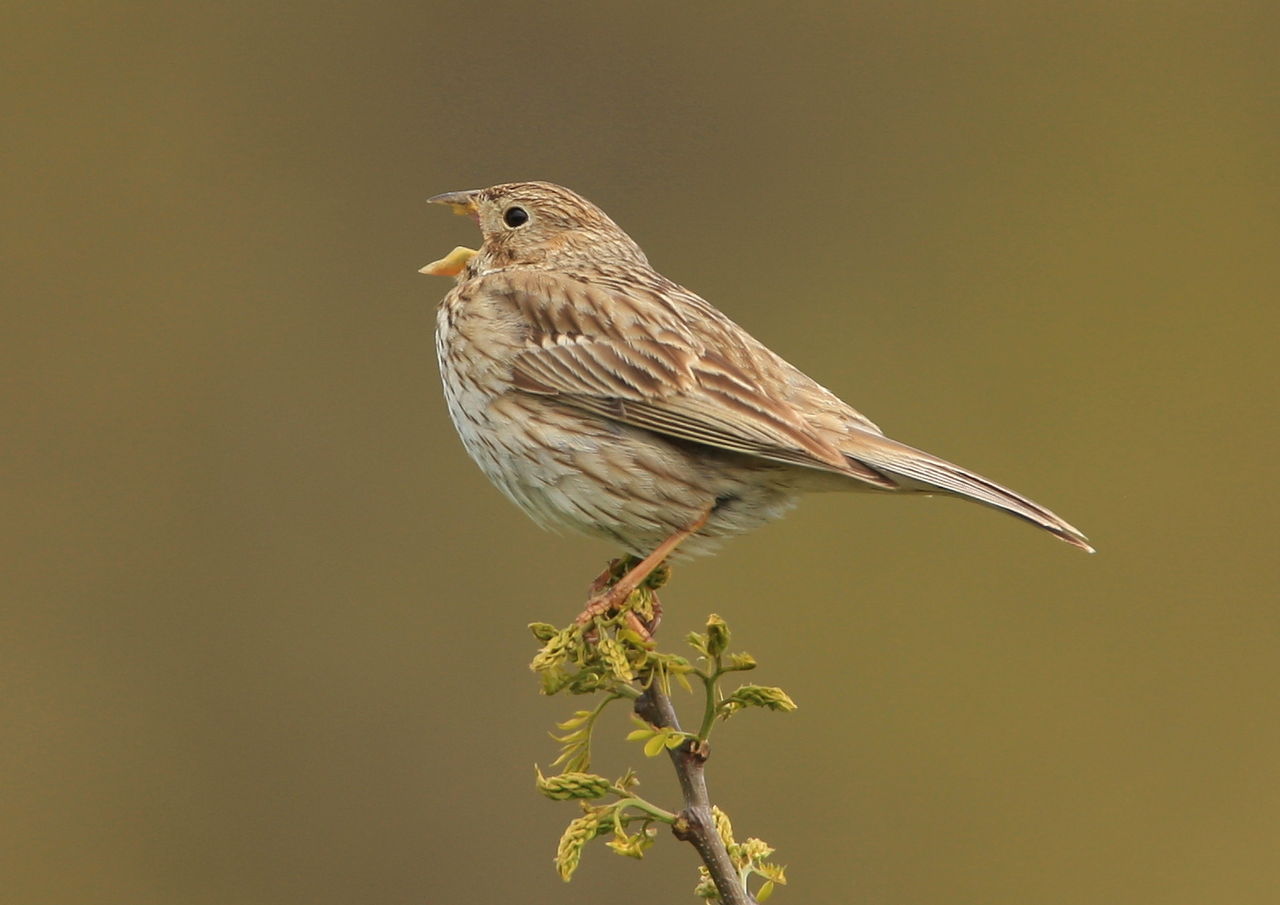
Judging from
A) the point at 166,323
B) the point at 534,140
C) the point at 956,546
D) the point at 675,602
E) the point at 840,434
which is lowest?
the point at 840,434

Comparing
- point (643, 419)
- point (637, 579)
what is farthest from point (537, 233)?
point (637, 579)

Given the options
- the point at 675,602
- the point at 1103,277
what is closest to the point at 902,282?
the point at 1103,277

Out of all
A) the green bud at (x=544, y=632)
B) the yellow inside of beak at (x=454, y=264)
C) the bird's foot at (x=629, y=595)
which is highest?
the yellow inside of beak at (x=454, y=264)

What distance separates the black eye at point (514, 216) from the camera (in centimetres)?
673

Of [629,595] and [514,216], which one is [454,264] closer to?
[514,216]

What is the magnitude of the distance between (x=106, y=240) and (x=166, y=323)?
0.78 m

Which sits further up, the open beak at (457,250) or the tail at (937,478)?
the open beak at (457,250)

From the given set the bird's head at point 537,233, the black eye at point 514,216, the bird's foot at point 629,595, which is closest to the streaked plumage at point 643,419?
the bird's foot at point 629,595

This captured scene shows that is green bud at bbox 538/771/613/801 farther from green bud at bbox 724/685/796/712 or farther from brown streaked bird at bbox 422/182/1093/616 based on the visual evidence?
brown streaked bird at bbox 422/182/1093/616

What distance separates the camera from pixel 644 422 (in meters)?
5.51

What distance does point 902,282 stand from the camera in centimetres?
1194

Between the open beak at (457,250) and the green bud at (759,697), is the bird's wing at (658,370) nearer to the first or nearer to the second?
the open beak at (457,250)

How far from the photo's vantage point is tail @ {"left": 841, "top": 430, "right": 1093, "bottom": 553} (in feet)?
15.7

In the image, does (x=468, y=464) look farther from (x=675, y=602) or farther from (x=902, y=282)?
(x=902, y=282)
